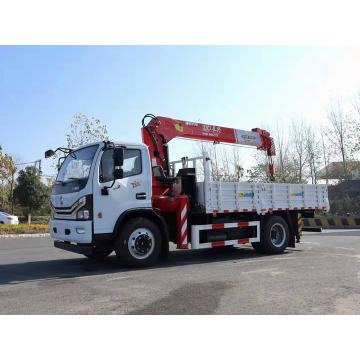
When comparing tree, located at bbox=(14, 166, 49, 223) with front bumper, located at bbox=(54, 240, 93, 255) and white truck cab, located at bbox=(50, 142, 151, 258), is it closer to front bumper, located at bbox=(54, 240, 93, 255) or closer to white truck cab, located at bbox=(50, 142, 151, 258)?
white truck cab, located at bbox=(50, 142, 151, 258)

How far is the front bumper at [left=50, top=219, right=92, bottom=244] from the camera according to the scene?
811cm

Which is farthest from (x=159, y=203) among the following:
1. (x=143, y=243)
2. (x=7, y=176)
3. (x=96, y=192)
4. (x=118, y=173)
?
(x=7, y=176)

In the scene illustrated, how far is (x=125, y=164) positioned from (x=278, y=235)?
4915 millimetres

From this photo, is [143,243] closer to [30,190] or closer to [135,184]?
[135,184]

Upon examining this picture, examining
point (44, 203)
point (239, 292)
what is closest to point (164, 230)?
point (239, 292)

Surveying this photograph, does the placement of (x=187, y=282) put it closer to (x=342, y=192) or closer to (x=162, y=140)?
(x=162, y=140)

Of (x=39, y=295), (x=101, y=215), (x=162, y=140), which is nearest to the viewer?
(x=39, y=295)

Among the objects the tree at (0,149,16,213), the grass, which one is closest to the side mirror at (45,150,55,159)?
the grass

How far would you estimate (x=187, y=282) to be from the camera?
713cm

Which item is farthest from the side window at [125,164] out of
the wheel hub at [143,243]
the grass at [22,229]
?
the grass at [22,229]

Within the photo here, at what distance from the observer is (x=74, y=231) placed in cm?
826

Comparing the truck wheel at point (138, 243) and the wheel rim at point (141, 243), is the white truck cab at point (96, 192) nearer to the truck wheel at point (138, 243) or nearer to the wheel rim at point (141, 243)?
the truck wheel at point (138, 243)

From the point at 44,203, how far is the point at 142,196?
25287 mm

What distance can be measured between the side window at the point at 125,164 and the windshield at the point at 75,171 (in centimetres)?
28
